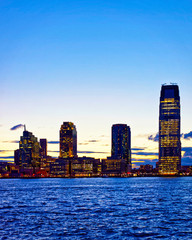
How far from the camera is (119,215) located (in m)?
79.1

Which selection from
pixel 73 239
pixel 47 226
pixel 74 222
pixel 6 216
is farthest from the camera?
pixel 6 216

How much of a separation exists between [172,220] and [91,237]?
22317 mm

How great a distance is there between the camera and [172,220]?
72.3 meters

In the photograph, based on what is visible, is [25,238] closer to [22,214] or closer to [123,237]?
[123,237]

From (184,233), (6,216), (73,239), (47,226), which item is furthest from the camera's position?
(6,216)

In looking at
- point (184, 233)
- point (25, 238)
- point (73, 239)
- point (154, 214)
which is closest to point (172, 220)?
point (154, 214)

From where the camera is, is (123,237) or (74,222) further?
(74,222)

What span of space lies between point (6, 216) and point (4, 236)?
23.6 m

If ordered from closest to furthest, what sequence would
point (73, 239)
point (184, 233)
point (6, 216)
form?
point (73, 239) → point (184, 233) → point (6, 216)

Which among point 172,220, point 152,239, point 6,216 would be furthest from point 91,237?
point 6,216

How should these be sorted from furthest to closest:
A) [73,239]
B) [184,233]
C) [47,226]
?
[47,226], [184,233], [73,239]

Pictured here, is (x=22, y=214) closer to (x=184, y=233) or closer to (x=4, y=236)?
(x=4, y=236)

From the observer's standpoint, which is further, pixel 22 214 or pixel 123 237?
pixel 22 214

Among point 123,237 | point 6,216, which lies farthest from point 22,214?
point 123,237
